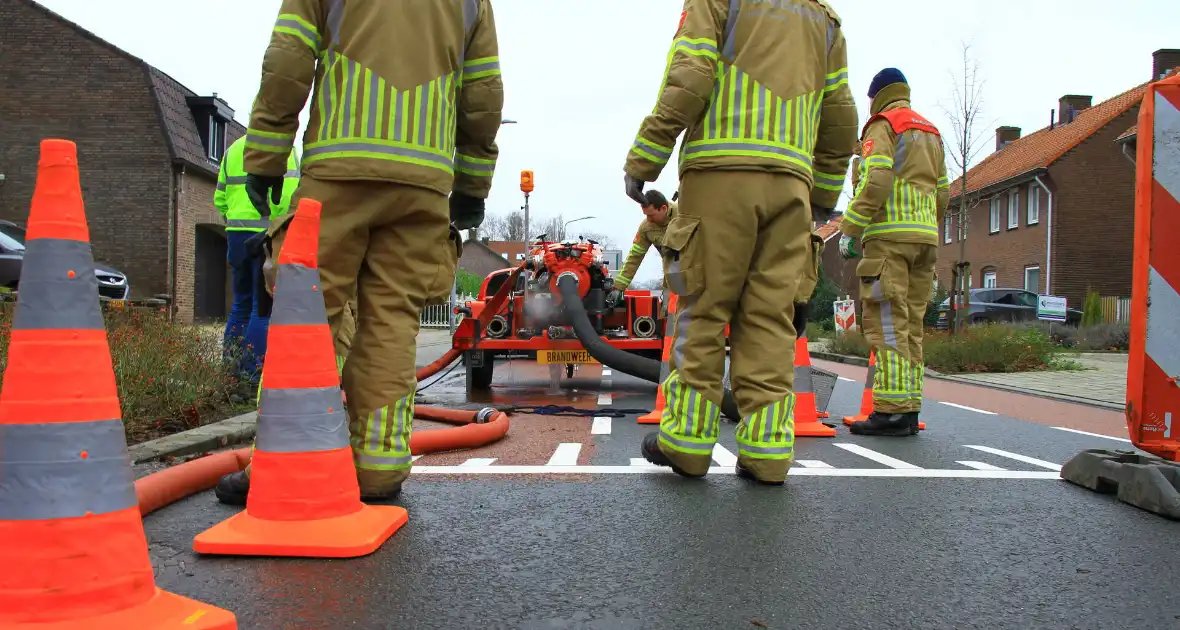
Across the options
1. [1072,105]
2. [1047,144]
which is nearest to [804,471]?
[1047,144]

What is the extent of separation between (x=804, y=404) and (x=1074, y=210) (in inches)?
1134

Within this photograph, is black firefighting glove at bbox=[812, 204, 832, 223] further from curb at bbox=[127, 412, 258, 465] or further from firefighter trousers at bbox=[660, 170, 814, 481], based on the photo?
curb at bbox=[127, 412, 258, 465]

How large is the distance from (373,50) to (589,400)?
17.6 feet

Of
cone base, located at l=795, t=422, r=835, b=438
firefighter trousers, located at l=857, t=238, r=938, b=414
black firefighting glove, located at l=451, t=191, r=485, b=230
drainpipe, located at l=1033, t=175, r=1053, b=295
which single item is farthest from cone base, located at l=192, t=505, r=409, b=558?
drainpipe, located at l=1033, t=175, r=1053, b=295

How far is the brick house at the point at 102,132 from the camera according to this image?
23359 mm

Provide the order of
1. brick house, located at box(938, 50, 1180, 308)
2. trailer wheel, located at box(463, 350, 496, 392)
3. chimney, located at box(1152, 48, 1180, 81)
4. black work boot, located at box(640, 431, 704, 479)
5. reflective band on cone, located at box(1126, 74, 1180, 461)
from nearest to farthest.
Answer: reflective band on cone, located at box(1126, 74, 1180, 461)
black work boot, located at box(640, 431, 704, 479)
trailer wheel, located at box(463, 350, 496, 392)
brick house, located at box(938, 50, 1180, 308)
chimney, located at box(1152, 48, 1180, 81)

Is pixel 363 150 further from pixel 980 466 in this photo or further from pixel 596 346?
pixel 596 346

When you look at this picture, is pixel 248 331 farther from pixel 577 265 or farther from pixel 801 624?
pixel 801 624

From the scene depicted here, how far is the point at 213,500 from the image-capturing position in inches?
125

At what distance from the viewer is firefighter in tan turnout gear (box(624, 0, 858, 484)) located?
3594 mm

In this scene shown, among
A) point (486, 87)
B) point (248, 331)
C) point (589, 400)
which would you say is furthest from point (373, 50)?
point (589, 400)

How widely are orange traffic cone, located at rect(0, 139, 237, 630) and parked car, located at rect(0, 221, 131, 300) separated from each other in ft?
38.5

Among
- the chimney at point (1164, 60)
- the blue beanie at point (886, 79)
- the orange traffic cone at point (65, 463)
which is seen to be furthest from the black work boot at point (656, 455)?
the chimney at point (1164, 60)

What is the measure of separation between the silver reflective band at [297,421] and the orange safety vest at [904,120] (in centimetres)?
446
